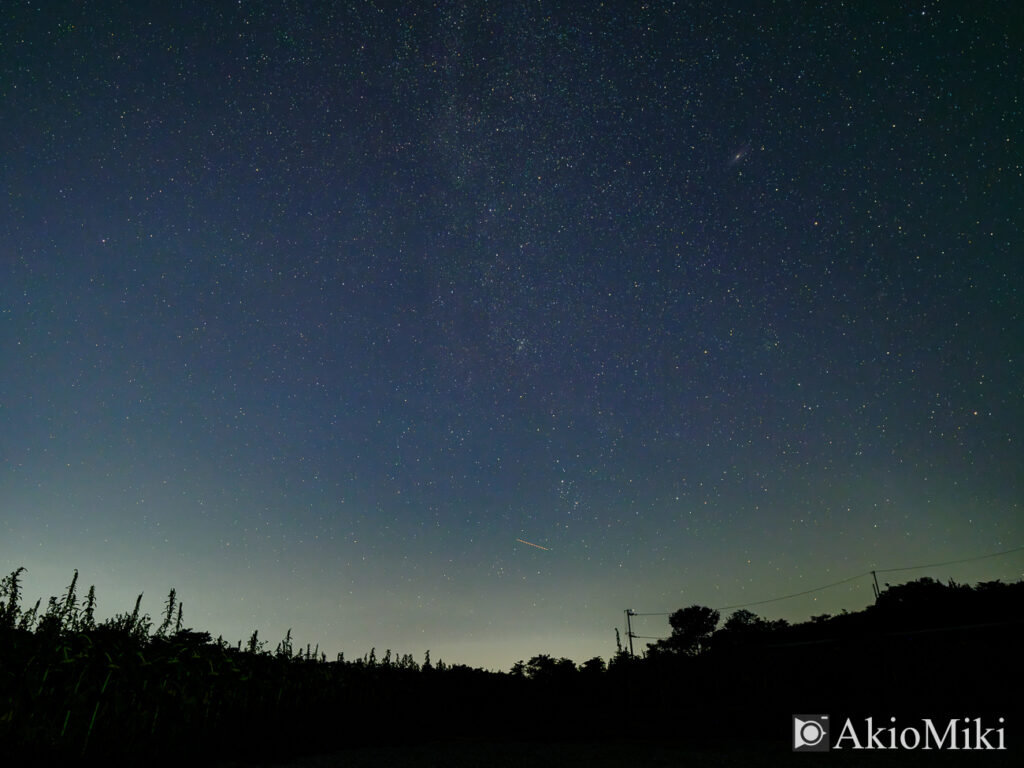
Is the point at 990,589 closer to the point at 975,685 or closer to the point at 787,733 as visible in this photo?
the point at 975,685

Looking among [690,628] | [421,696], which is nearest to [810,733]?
[421,696]

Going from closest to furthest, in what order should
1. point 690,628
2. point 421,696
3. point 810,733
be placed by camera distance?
point 810,733 → point 421,696 → point 690,628

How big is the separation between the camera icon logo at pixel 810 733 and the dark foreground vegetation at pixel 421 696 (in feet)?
1.10

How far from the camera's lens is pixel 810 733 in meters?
12.6

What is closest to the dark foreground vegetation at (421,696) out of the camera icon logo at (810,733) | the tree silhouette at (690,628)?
the camera icon logo at (810,733)

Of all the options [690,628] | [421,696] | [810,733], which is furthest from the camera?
[690,628]

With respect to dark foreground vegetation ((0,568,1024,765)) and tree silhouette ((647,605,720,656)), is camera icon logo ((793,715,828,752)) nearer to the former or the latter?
dark foreground vegetation ((0,568,1024,765))

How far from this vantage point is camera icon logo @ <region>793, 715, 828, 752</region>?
1115 cm

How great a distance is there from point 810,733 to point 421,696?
10087 mm

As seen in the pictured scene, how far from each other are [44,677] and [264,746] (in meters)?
3.80

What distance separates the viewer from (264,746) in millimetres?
10031

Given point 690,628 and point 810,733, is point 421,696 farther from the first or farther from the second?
point 690,628

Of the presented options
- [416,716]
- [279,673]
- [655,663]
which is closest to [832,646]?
[655,663]

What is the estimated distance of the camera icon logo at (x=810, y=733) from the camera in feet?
36.6
